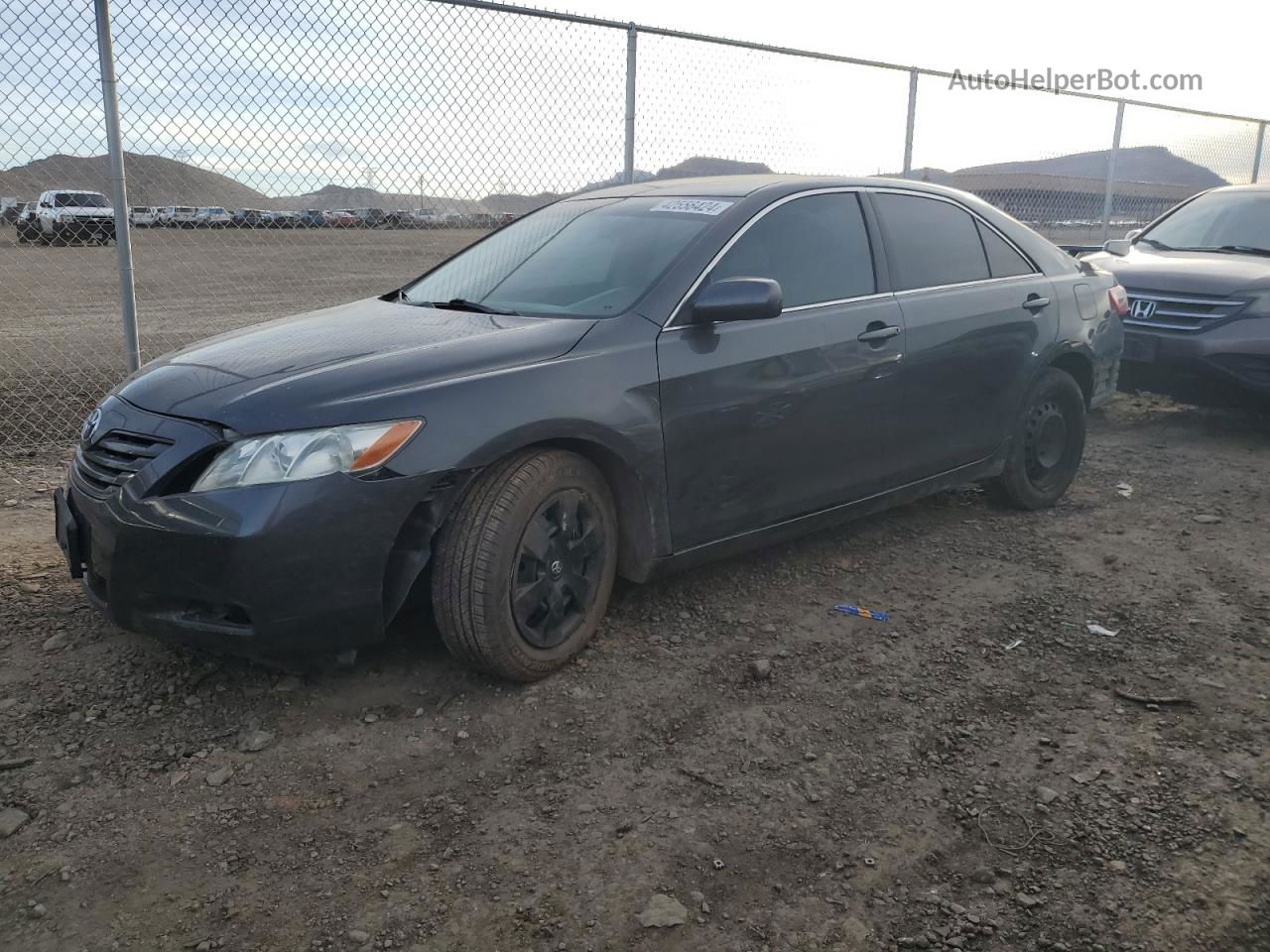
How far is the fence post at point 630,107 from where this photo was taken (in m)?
6.89

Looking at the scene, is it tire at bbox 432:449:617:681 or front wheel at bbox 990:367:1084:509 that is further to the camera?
front wheel at bbox 990:367:1084:509

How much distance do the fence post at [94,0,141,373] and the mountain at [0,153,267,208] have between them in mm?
108

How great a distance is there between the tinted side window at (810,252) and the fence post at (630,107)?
9.03ft

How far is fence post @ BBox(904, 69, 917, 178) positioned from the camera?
9.09m

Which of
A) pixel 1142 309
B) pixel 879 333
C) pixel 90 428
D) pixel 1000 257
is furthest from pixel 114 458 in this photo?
pixel 1142 309

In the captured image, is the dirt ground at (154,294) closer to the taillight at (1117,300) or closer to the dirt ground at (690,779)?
the dirt ground at (690,779)

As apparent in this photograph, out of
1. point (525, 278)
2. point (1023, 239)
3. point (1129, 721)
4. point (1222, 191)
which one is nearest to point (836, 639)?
point (1129, 721)

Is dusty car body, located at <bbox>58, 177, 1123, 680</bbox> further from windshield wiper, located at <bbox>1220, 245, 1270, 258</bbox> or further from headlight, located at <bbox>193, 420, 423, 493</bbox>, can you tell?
windshield wiper, located at <bbox>1220, 245, 1270, 258</bbox>

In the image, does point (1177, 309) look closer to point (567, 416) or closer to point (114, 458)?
point (567, 416)

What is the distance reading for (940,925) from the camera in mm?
2355

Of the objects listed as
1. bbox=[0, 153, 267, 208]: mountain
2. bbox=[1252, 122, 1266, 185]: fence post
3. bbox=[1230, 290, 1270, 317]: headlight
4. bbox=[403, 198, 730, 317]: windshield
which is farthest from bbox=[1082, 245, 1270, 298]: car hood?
bbox=[1252, 122, 1266, 185]: fence post

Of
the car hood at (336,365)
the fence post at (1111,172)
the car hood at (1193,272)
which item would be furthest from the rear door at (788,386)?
the fence post at (1111,172)

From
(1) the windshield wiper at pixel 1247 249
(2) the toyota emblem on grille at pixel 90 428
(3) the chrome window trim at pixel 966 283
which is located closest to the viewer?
(2) the toyota emblem on grille at pixel 90 428

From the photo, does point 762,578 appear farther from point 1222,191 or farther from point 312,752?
point 1222,191
